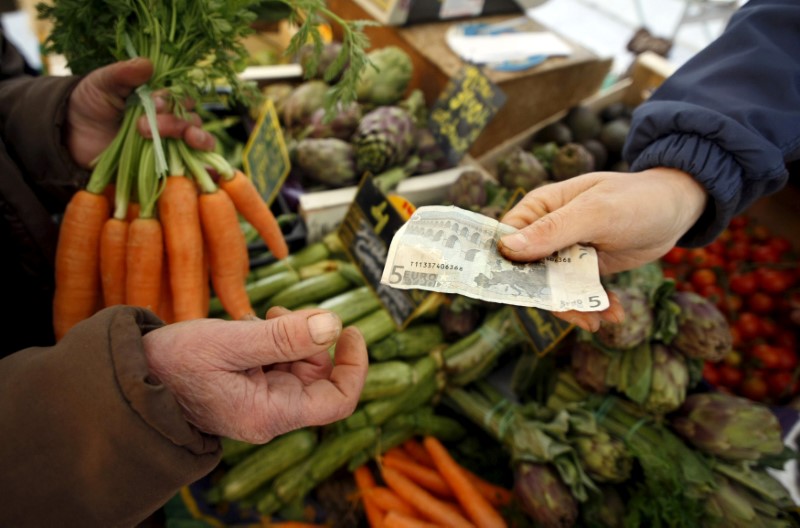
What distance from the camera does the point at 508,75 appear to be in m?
2.52

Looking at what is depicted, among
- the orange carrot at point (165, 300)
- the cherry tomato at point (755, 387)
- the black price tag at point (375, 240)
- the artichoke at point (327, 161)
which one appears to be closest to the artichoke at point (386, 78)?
the artichoke at point (327, 161)

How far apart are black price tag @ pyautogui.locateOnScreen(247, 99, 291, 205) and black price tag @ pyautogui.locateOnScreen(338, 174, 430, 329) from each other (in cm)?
39

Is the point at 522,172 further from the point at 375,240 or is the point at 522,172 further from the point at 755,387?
the point at 755,387

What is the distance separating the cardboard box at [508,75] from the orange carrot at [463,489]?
1696 millimetres

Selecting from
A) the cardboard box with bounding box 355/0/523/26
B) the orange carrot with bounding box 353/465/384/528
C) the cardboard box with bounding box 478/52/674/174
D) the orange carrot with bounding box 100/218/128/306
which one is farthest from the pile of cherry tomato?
the orange carrot with bounding box 100/218/128/306

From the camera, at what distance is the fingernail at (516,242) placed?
1032 mm

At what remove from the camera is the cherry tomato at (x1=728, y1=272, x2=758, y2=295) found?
2266 millimetres

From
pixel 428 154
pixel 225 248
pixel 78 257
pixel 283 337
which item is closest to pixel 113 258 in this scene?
pixel 78 257

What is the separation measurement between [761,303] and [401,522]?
1.94m

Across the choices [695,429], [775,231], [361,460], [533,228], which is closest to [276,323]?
[533,228]

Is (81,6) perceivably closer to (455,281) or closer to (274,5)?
(274,5)

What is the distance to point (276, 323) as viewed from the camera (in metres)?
0.85

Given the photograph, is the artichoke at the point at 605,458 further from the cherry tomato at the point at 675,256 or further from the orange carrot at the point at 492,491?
the cherry tomato at the point at 675,256

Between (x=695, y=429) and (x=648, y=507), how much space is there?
0.36 meters
